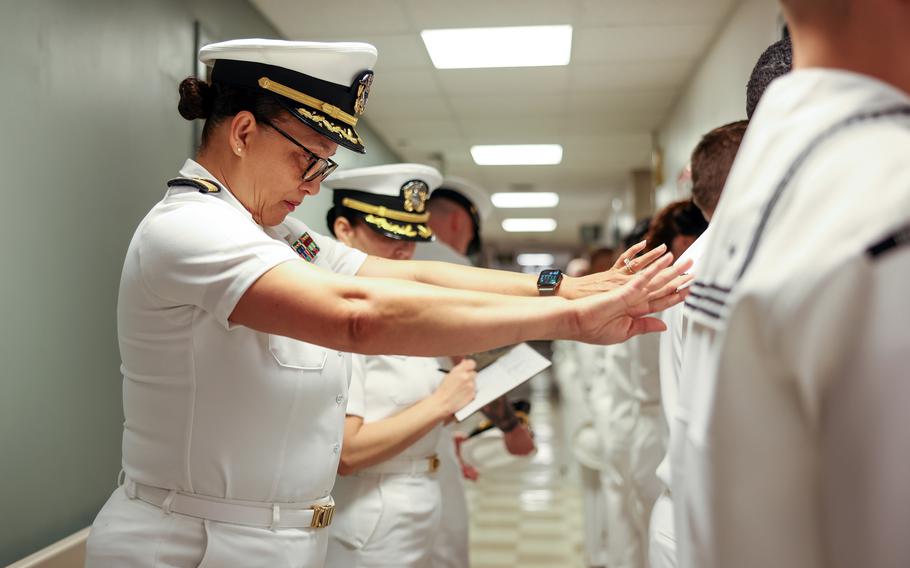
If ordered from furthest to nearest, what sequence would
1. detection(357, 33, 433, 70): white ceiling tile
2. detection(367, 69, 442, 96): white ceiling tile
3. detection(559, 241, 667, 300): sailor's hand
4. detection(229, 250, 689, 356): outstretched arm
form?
detection(367, 69, 442, 96): white ceiling tile
detection(357, 33, 433, 70): white ceiling tile
detection(559, 241, 667, 300): sailor's hand
detection(229, 250, 689, 356): outstretched arm

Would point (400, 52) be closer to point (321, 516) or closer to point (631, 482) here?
point (631, 482)

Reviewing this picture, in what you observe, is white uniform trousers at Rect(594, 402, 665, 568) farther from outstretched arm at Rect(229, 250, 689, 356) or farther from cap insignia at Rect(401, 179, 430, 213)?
outstretched arm at Rect(229, 250, 689, 356)

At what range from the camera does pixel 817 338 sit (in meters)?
0.60

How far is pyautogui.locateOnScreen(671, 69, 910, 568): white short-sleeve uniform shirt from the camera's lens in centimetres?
59

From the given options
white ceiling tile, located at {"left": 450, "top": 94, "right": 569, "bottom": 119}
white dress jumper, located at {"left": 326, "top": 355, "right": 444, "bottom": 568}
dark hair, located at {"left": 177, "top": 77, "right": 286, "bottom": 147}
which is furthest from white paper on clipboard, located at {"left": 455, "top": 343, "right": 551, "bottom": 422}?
white ceiling tile, located at {"left": 450, "top": 94, "right": 569, "bottom": 119}

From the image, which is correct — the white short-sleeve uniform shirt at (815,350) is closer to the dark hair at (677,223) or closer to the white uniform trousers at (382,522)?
the white uniform trousers at (382,522)

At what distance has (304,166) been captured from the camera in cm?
147

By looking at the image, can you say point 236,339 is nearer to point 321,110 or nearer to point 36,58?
point 321,110

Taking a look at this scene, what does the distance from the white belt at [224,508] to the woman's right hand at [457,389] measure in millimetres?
694

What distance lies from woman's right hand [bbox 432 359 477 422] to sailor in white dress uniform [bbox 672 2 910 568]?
1353 millimetres

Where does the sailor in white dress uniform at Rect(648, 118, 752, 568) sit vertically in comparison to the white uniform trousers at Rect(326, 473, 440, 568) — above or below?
above

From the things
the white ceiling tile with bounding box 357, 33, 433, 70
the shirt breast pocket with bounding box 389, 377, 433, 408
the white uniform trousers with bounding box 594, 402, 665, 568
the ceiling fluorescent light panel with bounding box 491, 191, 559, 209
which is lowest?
the white uniform trousers with bounding box 594, 402, 665, 568

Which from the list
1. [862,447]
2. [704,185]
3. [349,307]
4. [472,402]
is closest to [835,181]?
[862,447]

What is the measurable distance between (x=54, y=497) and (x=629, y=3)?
3.41 meters
